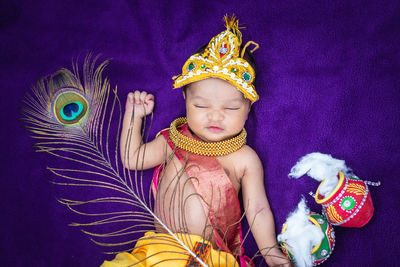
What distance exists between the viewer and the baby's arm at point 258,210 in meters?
1.53

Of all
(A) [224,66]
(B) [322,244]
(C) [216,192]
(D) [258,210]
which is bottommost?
(B) [322,244]

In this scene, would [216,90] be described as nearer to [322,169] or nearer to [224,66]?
[224,66]

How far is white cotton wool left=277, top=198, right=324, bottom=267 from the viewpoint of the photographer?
136cm

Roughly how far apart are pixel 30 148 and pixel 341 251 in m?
1.65

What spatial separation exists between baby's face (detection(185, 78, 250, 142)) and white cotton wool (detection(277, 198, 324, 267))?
0.52m

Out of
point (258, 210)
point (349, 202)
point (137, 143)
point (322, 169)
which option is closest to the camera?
point (349, 202)

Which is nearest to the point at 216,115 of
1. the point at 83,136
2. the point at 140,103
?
the point at 140,103

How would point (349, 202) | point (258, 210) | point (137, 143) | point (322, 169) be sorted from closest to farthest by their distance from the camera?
point (349, 202)
point (322, 169)
point (258, 210)
point (137, 143)

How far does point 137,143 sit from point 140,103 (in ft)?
0.78

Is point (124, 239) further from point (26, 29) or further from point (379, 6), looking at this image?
point (379, 6)

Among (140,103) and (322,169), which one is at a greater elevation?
(140,103)

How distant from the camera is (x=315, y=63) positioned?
167 centimetres

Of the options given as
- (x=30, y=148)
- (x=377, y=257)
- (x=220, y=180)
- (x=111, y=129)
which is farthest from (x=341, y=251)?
(x=30, y=148)

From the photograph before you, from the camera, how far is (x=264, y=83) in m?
1.77
